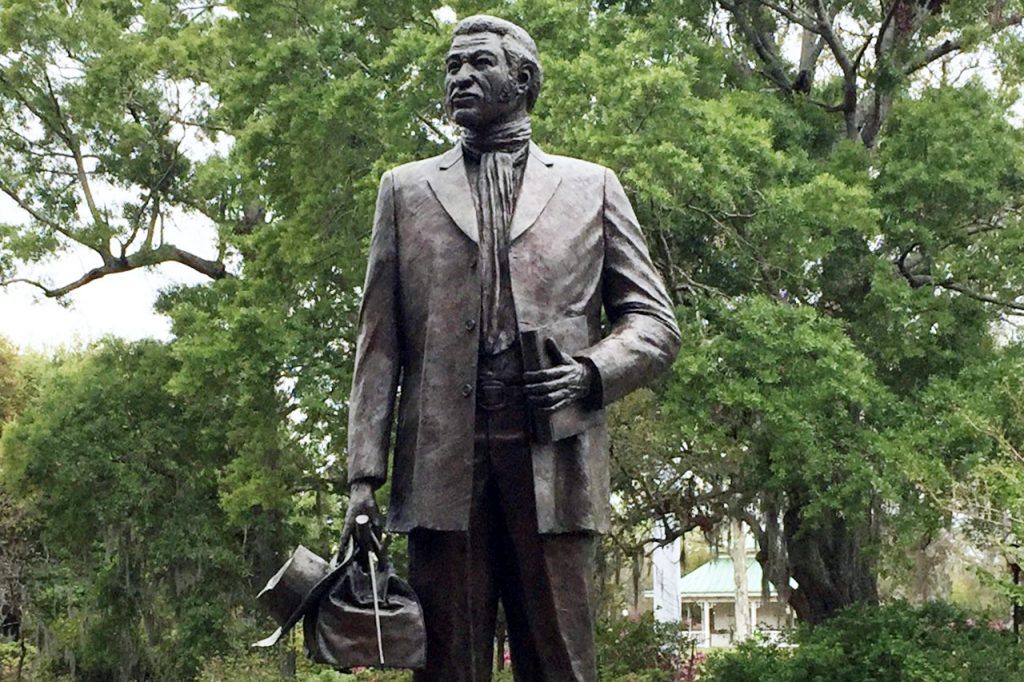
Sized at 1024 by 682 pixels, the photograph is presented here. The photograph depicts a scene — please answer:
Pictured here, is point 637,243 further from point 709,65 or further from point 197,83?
point 197,83

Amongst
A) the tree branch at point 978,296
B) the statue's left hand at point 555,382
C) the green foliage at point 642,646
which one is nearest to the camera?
the statue's left hand at point 555,382

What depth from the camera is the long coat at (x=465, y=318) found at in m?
3.46

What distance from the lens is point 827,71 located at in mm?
18094

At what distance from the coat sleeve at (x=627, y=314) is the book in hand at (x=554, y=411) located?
6 cm

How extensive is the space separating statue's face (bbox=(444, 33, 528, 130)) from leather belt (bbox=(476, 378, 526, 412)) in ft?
2.35

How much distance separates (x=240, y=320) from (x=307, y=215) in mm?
1318

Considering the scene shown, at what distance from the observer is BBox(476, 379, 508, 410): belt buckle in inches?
138

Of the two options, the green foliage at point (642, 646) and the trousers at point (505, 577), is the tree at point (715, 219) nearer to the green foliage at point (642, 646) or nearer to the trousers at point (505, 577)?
the green foliage at point (642, 646)

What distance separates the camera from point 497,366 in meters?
3.53

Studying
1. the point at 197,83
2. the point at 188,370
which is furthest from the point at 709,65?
the point at 197,83

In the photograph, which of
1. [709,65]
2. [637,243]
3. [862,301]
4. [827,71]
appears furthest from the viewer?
[827,71]

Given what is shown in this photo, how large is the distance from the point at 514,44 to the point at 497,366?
0.88 m

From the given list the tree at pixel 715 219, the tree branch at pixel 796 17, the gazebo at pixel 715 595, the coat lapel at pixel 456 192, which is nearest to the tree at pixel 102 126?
the tree at pixel 715 219

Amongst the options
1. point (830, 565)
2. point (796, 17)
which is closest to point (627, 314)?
point (796, 17)
